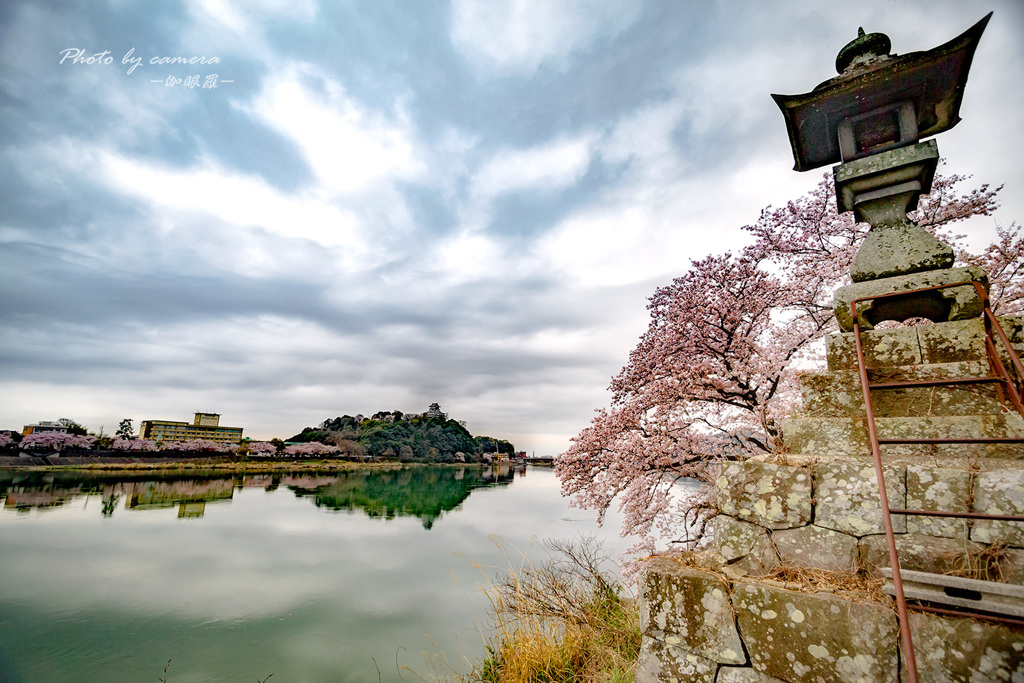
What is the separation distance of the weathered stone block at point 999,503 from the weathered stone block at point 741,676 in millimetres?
895

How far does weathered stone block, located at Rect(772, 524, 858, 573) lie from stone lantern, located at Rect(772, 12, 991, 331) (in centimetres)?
141

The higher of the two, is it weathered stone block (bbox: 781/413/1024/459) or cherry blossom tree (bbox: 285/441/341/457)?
weathered stone block (bbox: 781/413/1024/459)

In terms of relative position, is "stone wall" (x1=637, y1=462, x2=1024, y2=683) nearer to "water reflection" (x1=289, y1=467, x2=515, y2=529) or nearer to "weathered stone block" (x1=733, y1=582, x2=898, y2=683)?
"weathered stone block" (x1=733, y1=582, x2=898, y2=683)

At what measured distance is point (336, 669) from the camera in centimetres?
602

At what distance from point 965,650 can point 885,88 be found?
10.7ft

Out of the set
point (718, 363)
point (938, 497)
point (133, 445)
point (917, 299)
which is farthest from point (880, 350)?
point (133, 445)

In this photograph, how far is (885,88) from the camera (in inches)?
108

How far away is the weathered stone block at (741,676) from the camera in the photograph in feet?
4.92

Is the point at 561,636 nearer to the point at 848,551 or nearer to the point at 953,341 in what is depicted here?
the point at 848,551

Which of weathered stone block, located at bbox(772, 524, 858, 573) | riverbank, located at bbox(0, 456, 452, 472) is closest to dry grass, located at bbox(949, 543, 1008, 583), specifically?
weathered stone block, located at bbox(772, 524, 858, 573)

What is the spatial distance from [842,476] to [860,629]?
58 centimetres

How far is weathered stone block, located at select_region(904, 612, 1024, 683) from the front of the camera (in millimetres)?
1178

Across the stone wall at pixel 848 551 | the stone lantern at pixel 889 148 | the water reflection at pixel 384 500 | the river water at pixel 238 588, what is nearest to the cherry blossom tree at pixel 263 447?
the water reflection at pixel 384 500

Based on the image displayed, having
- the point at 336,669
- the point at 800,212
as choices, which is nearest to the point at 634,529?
the point at 336,669
